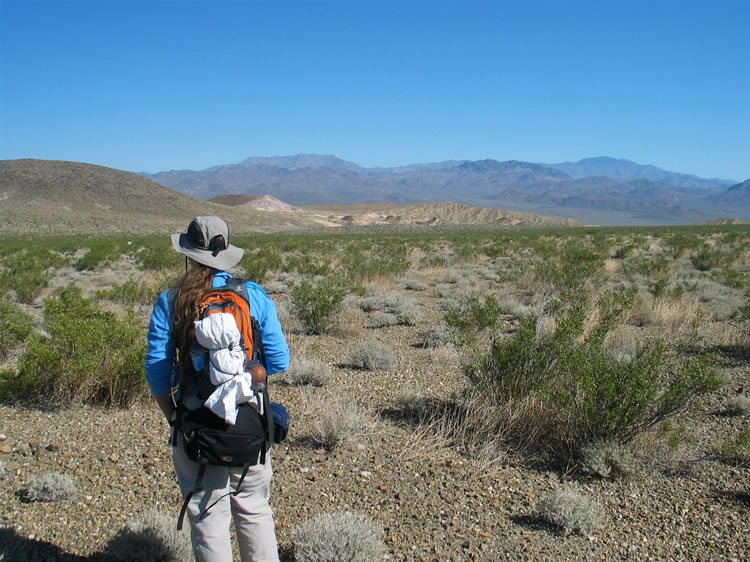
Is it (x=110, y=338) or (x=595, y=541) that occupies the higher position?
(x=110, y=338)

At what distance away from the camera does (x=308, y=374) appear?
6254 mm

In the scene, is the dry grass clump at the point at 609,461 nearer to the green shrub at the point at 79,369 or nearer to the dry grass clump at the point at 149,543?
the dry grass clump at the point at 149,543

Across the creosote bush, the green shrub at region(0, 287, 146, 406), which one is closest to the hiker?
the creosote bush

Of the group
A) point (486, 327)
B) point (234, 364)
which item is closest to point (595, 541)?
point (234, 364)

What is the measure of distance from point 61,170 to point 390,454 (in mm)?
94111

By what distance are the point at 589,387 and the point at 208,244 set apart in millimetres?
3088

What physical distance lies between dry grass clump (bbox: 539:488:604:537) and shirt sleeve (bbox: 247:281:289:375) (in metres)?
2.09

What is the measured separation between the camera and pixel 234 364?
2.31 meters

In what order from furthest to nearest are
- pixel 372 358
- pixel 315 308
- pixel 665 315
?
1. pixel 665 315
2. pixel 315 308
3. pixel 372 358

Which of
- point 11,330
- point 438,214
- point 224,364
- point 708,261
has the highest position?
point 438,214

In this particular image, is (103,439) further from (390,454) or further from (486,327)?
(486,327)

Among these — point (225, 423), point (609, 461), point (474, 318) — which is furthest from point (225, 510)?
point (474, 318)

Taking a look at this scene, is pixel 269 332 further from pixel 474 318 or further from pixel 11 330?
pixel 474 318

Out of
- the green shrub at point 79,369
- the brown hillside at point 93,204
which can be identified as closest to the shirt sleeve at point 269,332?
the green shrub at point 79,369
